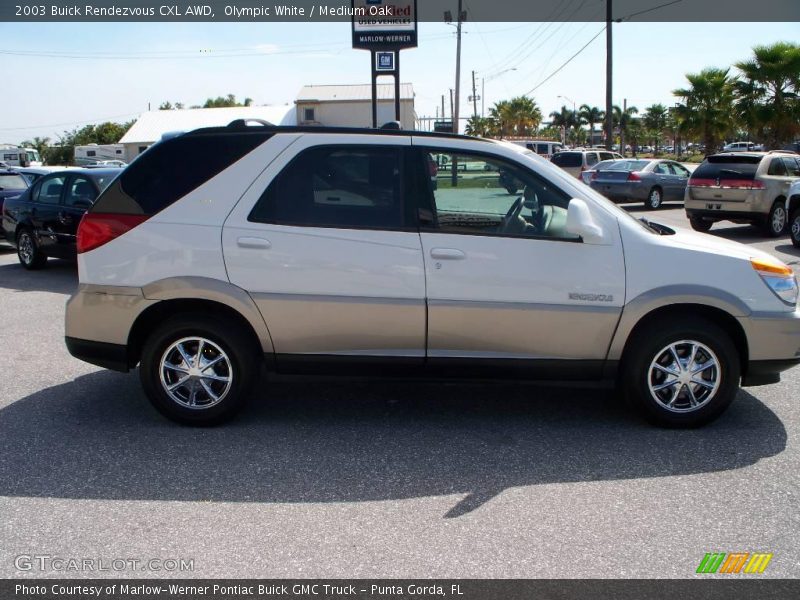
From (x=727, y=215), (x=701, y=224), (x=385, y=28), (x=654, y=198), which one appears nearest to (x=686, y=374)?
(x=727, y=215)

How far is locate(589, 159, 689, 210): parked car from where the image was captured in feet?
77.5

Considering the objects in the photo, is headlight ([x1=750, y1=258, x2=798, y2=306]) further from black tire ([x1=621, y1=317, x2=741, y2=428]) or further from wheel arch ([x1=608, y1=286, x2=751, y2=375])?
black tire ([x1=621, y1=317, x2=741, y2=428])

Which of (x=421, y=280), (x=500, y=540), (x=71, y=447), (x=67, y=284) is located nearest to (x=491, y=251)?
(x=421, y=280)

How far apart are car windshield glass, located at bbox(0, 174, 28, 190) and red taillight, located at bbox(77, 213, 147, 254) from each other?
39.5 feet

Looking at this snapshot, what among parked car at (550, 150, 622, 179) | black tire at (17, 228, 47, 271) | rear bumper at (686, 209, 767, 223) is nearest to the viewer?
black tire at (17, 228, 47, 271)

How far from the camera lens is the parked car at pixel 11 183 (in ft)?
50.1

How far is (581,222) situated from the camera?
4.68m

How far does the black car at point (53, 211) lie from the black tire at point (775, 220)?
485 inches

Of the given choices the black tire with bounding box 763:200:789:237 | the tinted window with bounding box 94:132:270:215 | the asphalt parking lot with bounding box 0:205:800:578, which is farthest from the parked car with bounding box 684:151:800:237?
the tinted window with bounding box 94:132:270:215

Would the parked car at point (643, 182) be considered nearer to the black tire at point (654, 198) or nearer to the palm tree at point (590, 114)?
the black tire at point (654, 198)

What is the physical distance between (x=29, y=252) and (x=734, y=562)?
12008mm

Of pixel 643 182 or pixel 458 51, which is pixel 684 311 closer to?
pixel 643 182

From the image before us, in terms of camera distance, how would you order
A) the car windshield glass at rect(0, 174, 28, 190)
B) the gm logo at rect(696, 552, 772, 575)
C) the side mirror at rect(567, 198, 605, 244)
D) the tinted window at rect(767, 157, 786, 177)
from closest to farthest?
the gm logo at rect(696, 552, 772, 575), the side mirror at rect(567, 198, 605, 244), the car windshield glass at rect(0, 174, 28, 190), the tinted window at rect(767, 157, 786, 177)

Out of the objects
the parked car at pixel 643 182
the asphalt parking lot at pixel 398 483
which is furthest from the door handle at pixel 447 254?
the parked car at pixel 643 182
